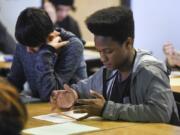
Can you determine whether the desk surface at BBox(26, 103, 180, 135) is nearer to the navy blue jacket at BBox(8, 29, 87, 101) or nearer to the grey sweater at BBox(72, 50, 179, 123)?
the grey sweater at BBox(72, 50, 179, 123)

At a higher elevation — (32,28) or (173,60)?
(32,28)

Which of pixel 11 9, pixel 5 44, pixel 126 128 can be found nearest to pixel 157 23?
pixel 5 44

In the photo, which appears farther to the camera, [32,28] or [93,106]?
[32,28]

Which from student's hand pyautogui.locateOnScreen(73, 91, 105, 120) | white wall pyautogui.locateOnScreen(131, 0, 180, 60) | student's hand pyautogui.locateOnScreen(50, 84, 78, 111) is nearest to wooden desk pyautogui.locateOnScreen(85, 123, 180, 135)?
student's hand pyautogui.locateOnScreen(73, 91, 105, 120)

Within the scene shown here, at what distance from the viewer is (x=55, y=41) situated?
8.85ft

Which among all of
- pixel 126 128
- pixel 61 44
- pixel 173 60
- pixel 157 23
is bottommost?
pixel 173 60

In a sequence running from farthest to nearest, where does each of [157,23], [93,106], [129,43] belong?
[157,23] < [129,43] < [93,106]

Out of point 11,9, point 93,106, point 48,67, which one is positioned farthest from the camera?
point 11,9

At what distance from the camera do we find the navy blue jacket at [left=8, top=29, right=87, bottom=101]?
264 cm

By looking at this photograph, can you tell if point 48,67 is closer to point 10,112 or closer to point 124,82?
point 124,82

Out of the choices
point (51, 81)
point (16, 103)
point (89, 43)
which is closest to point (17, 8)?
point (89, 43)

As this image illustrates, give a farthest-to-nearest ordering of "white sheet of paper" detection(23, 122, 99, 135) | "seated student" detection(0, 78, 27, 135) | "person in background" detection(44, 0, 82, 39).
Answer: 1. "person in background" detection(44, 0, 82, 39)
2. "white sheet of paper" detection(23, 122, 99, 135)
3. "seated student" detection(0, 78, 27, 135)

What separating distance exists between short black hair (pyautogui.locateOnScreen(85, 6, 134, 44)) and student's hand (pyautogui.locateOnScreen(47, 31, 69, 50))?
575 millimetres

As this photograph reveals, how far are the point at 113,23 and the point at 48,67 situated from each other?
2.28 ft
